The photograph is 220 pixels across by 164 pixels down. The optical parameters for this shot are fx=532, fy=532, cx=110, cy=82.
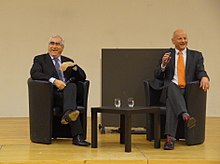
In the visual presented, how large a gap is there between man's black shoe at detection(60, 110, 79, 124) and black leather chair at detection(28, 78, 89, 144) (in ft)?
0.78

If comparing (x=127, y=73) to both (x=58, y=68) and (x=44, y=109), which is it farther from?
(x=44, y=109)

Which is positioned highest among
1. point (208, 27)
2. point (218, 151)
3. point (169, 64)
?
point (208, 27)

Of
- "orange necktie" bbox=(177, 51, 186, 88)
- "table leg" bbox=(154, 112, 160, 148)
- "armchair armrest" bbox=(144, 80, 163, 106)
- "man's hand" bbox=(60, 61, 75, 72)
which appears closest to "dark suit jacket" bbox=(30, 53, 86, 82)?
"man's hand" bbox=(60, 61, 75, 72)

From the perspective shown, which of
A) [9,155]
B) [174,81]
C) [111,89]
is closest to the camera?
[9,155]

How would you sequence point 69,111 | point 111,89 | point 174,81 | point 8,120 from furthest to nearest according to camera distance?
point 8,120, point 111,89, point 174,81, point 69,111

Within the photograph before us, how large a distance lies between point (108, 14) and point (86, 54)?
69 centimetres

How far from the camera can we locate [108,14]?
809cm

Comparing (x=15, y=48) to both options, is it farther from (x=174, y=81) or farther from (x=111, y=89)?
(x=174, y=81)

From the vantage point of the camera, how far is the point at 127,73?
6.36 m

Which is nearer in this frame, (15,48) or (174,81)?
(174,81)

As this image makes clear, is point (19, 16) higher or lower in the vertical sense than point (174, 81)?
higher

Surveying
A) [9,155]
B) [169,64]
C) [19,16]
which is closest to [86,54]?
[19,16]

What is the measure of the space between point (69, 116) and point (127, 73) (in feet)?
4.20

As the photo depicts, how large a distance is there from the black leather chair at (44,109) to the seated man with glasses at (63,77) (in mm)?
87
